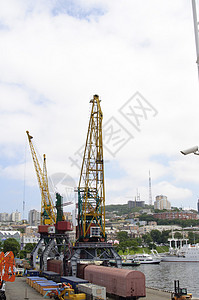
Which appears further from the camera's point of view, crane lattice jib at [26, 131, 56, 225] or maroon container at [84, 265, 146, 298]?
crane lattice jib at [26, 131, 56, 225]

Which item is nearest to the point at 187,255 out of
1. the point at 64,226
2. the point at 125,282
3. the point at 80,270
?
the point at 64,226

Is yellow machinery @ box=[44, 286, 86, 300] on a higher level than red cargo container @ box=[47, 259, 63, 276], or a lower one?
higher

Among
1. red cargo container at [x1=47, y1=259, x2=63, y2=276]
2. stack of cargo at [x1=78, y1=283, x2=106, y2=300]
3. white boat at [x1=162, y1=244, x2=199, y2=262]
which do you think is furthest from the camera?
white boat at [x1=162, y1=244, x2=199, y2=262]

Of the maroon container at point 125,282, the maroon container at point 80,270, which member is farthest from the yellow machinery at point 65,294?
the maroon container at point 80,270

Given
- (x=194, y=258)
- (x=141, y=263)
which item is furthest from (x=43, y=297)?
(x=194, y=258)

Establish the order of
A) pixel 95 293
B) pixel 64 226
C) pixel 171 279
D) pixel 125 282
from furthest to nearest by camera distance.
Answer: pixel 171 279 → pixel 64 226 → pixel 125 282 → pixel 95 293

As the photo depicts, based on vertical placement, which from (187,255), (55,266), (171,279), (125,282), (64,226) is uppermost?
(64,226)

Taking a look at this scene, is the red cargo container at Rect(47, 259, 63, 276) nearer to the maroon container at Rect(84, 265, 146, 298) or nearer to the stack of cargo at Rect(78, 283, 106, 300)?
the maroon container at Rect(84, 265, 146, 298)

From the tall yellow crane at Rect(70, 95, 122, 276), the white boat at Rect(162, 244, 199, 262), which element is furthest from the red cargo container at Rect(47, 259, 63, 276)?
the white boat at Rect(162, 244, 199, 262)

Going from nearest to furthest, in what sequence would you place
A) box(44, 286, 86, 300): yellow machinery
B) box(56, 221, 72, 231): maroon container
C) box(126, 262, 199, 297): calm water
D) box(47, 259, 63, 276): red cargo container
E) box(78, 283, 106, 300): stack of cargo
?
box(78, 283, 106, 300): stack of cargo, box(44, 286, 86, 300): yellow machinery, box(126, 262, 199, 297): calm water, box(47, 259, 63, 276): red cargo container, box(56, 221, 72, 231): maroon container

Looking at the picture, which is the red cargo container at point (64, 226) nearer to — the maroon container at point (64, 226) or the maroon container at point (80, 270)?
the maroon container at point (64, 226)

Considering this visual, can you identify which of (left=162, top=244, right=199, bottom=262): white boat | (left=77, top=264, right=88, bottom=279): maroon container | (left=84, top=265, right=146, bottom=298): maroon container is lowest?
(left=162, top=244, right=199, bottom=262): white boat

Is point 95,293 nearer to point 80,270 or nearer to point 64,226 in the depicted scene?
point 80,270

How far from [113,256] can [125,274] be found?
1065 inches
